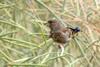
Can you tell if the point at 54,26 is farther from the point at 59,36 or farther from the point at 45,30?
the point at 45,30

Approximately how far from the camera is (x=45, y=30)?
133cm

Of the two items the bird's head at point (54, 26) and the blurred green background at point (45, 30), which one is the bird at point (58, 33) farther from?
the blurred green background at point (45, 30)

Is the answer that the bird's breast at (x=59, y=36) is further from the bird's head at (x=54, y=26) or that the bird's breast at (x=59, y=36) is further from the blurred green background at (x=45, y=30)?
the blurred green background at (x=45, y=30)

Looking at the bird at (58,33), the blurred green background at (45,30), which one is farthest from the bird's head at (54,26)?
the blurred green background at (45,30)

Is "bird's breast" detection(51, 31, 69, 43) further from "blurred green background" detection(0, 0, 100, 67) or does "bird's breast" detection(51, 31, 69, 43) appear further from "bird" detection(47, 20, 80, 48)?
"blurred green background" detection(0, 0, 100, 67)

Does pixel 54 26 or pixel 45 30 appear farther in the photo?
pixel 45 30

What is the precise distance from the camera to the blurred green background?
4.04 ft

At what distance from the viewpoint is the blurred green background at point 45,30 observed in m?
1.23

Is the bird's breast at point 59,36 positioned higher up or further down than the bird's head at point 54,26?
further down

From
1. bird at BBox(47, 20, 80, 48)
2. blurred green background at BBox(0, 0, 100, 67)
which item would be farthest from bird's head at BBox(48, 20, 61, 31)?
blurred green background at BBox(0, 0, 100, 67)

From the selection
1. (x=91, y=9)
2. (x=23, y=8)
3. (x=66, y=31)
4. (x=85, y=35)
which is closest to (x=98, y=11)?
(x=91, y=9)

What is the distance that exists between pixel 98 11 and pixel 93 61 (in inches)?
9.7

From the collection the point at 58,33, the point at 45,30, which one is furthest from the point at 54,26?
the point at 45,30

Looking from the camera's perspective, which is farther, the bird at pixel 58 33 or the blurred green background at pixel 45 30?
the blurred green background at pixel 45 30
